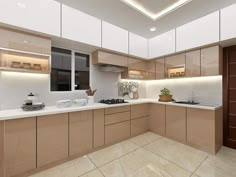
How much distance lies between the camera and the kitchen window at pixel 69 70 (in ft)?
7.75

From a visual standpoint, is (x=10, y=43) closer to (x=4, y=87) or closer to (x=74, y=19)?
(x=4, y=87)

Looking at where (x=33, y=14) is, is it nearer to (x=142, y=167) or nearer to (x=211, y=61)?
(x=142, y=167)

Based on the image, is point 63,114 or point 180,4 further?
point 180,4

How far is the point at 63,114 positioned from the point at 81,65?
1.26 metres

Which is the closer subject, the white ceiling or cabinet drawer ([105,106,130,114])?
the white ceiling

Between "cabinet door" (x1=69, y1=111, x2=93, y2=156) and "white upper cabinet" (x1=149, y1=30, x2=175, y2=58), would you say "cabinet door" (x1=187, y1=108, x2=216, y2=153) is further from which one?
"cabinet door" (x1=69, y1=111, x2=93, y2=156)

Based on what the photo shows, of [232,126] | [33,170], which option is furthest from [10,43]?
[232,126]

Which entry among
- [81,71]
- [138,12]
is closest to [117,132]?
[81,71]

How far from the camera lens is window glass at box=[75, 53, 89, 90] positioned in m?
2.64

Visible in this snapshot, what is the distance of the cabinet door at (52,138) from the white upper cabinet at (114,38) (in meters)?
1.63

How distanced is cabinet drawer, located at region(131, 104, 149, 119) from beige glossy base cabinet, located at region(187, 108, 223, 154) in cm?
98

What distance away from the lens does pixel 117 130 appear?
8.15 feet

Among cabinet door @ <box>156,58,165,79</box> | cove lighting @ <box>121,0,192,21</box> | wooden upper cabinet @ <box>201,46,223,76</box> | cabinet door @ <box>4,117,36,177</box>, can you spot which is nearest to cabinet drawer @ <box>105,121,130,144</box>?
cabinet door @ <box>4,117,36,177</box>

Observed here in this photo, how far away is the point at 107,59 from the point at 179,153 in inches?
90.3
